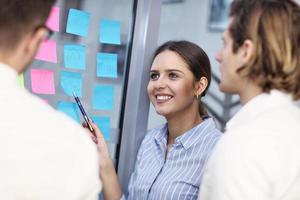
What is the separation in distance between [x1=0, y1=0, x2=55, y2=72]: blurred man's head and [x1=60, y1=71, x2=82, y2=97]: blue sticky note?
0.74 metres

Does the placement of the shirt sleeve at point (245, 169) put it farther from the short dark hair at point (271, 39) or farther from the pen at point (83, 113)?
the pen at point (83, 113)

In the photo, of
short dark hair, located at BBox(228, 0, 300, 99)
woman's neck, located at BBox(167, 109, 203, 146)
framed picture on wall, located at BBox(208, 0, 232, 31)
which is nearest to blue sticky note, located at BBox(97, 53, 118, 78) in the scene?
woman's neck, located at BBox(167, 109, 203, 146)

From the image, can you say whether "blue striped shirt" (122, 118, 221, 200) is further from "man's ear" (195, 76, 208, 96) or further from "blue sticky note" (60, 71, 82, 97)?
"blue sticky note" (60, 71, 82, 97)

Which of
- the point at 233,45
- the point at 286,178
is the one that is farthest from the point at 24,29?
the point at 286,178

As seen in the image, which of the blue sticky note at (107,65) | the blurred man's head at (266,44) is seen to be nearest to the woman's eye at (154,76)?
the blue sticky note at (107,65)

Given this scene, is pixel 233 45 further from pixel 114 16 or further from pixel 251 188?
pixel 114 16

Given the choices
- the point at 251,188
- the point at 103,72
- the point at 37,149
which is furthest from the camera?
the point at 103,72

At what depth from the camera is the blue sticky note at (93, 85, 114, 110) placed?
5.40 ft

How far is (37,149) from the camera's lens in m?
0.71

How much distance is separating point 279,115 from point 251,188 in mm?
182

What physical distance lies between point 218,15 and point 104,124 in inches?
33.1

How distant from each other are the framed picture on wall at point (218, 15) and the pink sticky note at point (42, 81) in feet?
2.96

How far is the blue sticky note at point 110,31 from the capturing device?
1.64 m

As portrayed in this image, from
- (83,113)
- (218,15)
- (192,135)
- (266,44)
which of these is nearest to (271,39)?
(266,44)
